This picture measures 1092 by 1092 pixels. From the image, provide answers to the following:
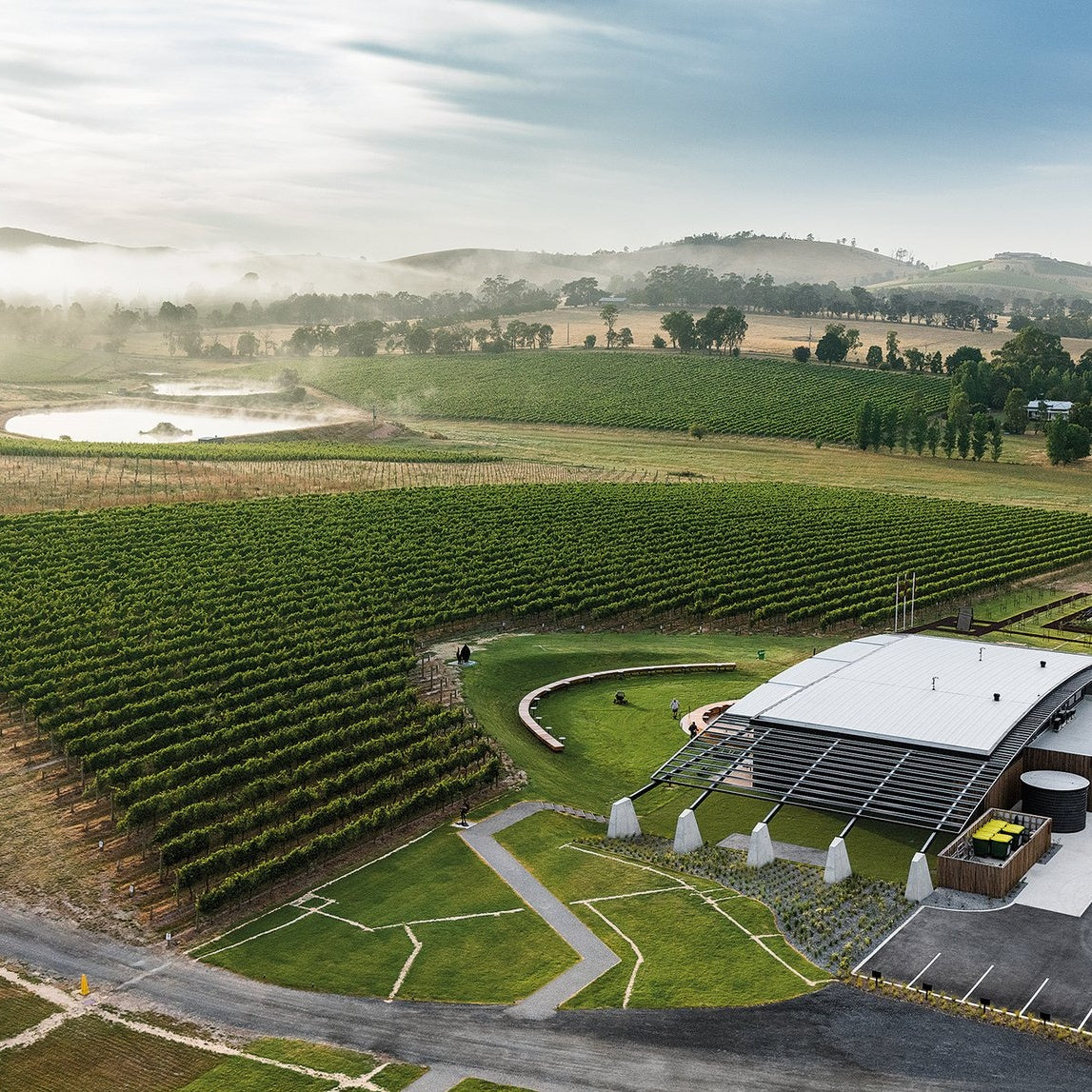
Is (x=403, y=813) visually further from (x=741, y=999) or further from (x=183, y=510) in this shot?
(x=183, y=510)

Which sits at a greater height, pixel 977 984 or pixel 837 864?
pixel 837 864

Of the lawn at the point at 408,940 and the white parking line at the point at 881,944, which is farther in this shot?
the lawn at the point at 408,940

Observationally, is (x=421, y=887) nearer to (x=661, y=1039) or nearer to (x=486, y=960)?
(x=486, y=960)

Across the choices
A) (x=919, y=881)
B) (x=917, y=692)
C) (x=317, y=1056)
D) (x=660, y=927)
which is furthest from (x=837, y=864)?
(x=317, y=1056)

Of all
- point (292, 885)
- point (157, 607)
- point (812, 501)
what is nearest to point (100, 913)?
point (292, 885)

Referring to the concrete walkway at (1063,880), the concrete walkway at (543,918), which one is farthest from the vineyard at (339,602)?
the concrete walkway at (1063,880)

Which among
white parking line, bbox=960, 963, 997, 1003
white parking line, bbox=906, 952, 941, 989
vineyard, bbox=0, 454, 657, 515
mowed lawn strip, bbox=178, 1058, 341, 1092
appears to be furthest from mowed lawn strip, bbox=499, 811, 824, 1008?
vineyard, bbox=0, 454, 657, 515

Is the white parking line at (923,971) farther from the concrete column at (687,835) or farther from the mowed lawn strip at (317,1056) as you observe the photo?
the mowed lawn strip at (317,1056)
